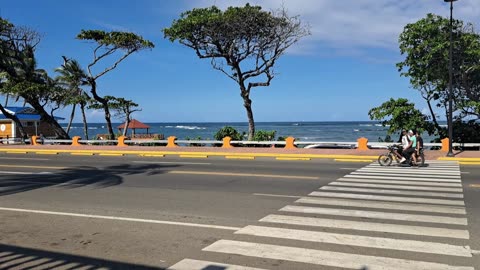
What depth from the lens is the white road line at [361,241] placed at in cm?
621

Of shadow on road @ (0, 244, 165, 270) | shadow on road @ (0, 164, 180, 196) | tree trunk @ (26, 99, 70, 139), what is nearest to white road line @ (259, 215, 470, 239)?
shadow on road @ (0, 244, 165, 270)

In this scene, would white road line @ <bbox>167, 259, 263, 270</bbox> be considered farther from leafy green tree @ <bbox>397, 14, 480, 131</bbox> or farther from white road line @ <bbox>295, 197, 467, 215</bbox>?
leafy green tree @ <bbox>397, 14, 480, 131</bbox>

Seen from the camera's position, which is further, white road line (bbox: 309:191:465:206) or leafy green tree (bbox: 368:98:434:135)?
leafy green tree (bbox: 368:98:434:135)

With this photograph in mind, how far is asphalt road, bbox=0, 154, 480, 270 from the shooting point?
5970 mm

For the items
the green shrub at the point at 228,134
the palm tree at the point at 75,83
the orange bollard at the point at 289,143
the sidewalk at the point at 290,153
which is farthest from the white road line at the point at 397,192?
the palm tree at the point at 75,83

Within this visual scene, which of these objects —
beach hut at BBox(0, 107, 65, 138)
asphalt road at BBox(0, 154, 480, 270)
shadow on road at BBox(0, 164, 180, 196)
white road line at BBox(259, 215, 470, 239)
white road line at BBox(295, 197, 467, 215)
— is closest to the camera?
asphalt road at BBox(0, 154, 480, 270)

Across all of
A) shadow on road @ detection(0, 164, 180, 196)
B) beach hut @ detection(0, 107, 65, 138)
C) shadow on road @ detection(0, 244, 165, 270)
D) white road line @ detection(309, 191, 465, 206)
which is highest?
beach hut @ detection(0, 107, 65, 138)

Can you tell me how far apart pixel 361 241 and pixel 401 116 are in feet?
73.2

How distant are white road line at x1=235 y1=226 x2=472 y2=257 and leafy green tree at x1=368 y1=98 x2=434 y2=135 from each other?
70.3 feet

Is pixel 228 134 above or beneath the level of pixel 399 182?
above

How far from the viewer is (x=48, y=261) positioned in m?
5.92

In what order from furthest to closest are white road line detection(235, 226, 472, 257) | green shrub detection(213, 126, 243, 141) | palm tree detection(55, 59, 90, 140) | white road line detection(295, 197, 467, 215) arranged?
1. palm tree detection(55, 59, 90, 140)
2. green shrub detection(213, 126, 243, 141)
3. white road line detection(295, 197, 467, 215)
4. white road line detection(235, 226, 472, 257)

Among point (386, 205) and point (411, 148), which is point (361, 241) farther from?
point (411, 148)

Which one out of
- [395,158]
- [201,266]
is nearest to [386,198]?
[201,266]
